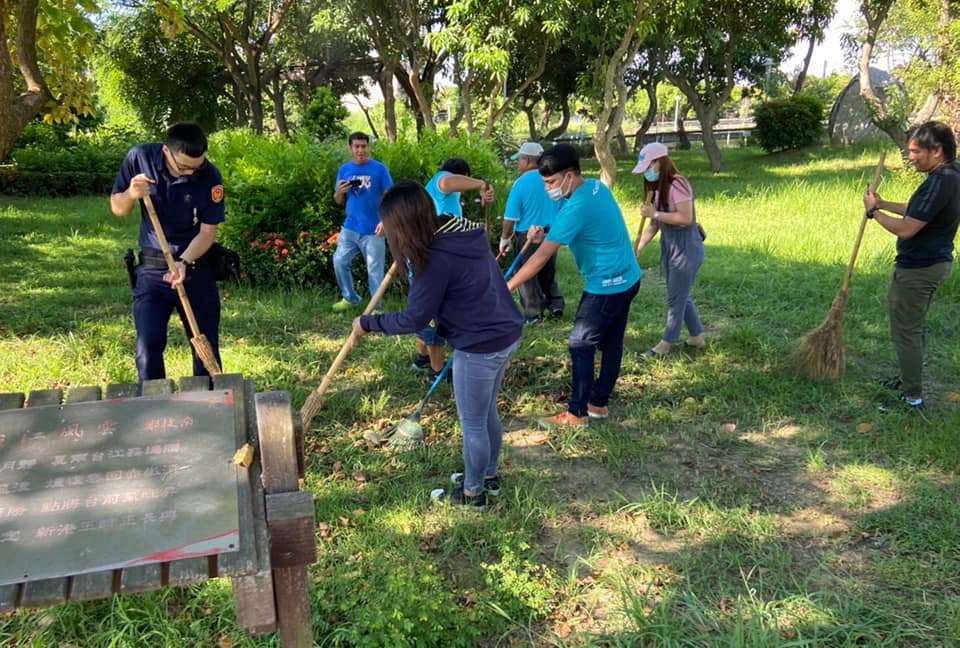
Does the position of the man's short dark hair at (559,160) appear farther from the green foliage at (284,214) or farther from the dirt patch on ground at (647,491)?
the green foliage at (284,214)

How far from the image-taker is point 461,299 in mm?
2895

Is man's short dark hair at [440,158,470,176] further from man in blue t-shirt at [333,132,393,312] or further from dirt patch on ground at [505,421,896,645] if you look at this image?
dirt patch on ground at [505,421,896,645]

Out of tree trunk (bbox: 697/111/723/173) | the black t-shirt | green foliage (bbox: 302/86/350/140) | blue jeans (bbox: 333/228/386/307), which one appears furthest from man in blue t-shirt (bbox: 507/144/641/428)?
tree trunk (bbox: 697/111/723/173)

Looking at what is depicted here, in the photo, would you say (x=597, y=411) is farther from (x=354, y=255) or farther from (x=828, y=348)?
(x=354, y=255)

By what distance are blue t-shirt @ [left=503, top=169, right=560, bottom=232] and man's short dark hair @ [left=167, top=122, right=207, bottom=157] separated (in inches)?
116

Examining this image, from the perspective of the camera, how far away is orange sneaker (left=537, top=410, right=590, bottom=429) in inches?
165

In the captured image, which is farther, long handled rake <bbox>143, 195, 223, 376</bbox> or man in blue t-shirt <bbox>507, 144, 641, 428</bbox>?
man in blue t-shirt <bbox>507, 144, 641, 428</bbox>

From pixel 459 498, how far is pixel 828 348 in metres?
3.00

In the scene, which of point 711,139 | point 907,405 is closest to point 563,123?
point 711,139

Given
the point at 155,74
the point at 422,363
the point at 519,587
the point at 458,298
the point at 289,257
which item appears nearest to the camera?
the point at 519,587

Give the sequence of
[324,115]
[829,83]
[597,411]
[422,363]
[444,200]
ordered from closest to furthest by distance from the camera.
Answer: [597,411] < [422,363] < [444,200] < [324,115] < [829,83]

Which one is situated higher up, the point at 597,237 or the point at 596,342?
the point at 597,237

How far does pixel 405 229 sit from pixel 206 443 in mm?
1174

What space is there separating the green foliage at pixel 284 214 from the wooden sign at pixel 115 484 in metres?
4.93
